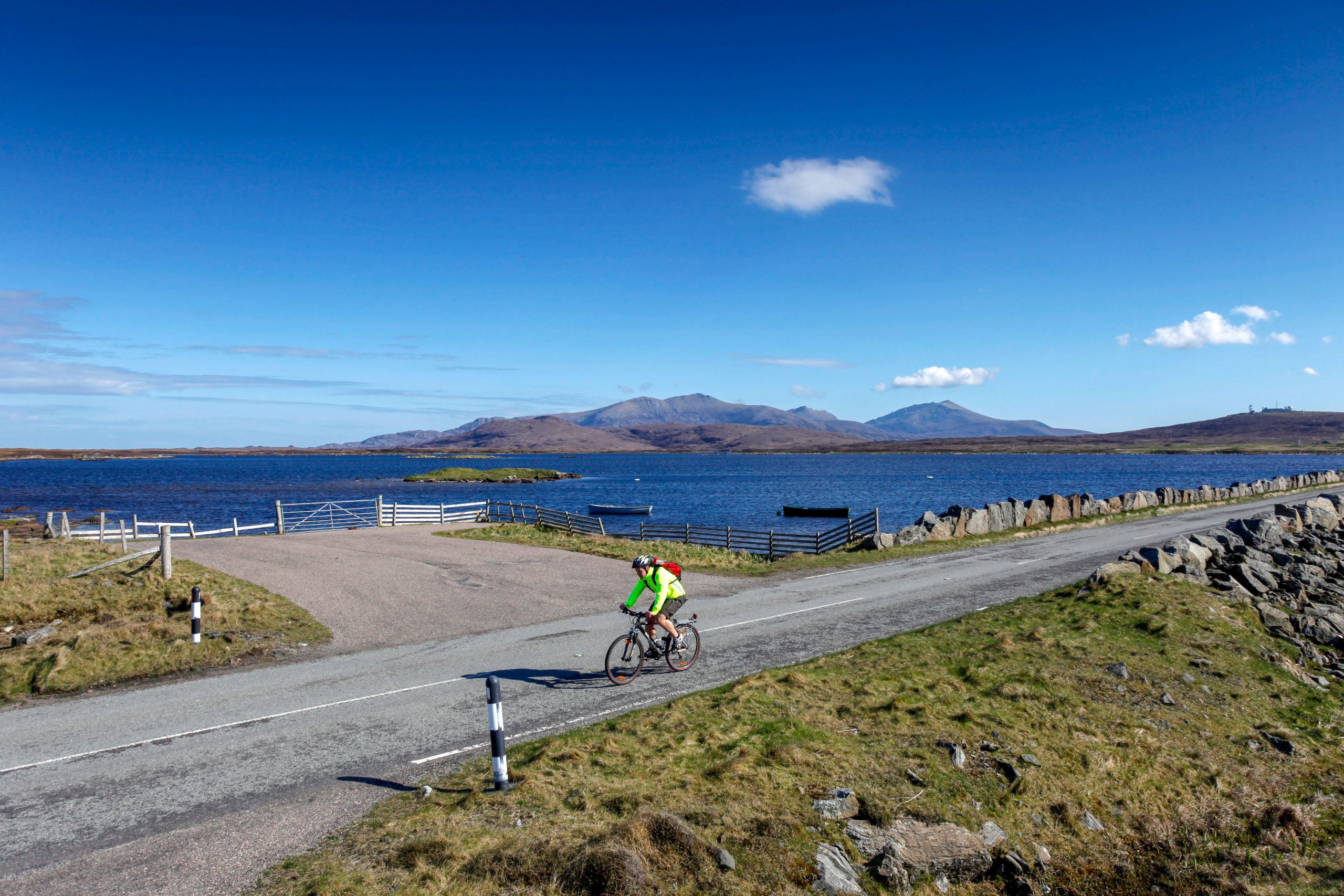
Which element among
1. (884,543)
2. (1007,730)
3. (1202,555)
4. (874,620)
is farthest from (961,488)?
(1007,730)

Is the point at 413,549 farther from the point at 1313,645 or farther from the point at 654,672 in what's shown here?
the point at 1313,645

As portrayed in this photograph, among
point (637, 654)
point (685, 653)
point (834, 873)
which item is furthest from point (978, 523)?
point (834, 873)

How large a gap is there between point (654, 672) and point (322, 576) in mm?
13889

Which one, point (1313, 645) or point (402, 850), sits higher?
point (402, 850)

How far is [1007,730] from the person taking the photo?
30.9 feet

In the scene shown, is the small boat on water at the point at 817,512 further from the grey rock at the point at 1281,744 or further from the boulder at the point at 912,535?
the grey rock at the point at 1281,744

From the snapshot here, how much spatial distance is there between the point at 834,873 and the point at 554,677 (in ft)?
22.2

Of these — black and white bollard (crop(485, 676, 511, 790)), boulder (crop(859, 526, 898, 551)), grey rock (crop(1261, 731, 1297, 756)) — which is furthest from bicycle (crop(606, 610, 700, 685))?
boulder (crop(859, 526, 898, 551))

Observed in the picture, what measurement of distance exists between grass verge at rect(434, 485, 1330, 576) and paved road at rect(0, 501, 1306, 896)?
707cm

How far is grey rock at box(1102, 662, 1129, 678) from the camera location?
1145 cm

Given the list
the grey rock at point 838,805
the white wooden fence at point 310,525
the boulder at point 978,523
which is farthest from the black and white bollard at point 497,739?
the white wooden fence at point 310,525

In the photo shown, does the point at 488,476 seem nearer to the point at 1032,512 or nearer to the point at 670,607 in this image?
the point at 1032,512

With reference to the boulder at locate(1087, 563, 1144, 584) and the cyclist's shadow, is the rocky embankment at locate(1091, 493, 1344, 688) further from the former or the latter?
the cyclist's shadow

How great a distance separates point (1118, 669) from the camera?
38.0 feet
